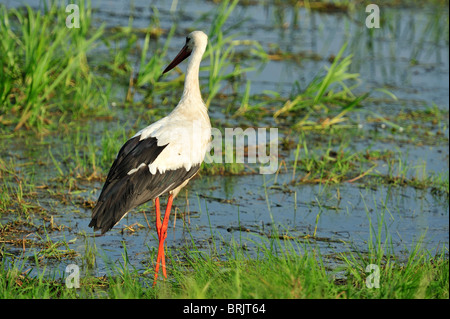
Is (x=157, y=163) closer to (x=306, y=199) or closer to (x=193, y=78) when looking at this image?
(x=193, y=78)

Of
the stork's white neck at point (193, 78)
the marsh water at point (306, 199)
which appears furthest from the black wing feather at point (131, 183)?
the stork's white neck at point (193, 78)

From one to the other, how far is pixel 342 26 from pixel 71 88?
18.8 feet

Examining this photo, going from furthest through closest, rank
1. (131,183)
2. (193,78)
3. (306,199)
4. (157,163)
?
(306,199)
(193,78)
(157,163)
(131,183)

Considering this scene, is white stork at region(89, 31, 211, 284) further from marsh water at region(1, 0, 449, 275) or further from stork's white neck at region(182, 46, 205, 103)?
marsh water at region(1, 0, 449, 275)

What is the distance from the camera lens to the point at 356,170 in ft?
23.4

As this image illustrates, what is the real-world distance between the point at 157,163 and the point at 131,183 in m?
0.23

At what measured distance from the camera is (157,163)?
5.01 metres

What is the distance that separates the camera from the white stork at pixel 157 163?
477 centimetres

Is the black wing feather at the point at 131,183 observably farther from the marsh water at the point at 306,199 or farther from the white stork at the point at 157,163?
the marsh water at the point at 306,199

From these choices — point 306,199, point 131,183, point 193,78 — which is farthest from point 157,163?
point 306,199

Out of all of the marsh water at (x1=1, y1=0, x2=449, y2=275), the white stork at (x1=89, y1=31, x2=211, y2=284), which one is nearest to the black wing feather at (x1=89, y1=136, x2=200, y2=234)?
the white stork at (x1=89, y1=31, x2=211, y2=284)

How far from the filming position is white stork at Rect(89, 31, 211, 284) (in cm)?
477

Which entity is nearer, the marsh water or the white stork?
the white stork
